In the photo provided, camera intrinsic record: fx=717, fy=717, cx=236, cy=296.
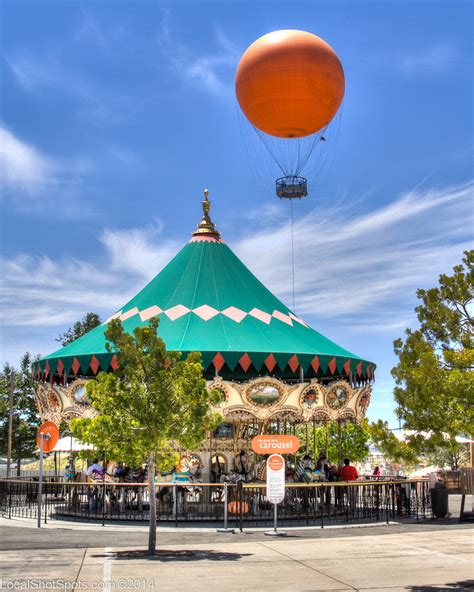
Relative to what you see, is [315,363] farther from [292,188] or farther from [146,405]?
[146,405]

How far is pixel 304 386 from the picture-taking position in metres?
23.3

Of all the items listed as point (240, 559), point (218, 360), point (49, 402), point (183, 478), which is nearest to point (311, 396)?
point (218, 360)

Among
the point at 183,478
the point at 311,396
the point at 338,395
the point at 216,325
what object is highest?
the point at 216,325

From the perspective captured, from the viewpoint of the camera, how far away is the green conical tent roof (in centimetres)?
2356

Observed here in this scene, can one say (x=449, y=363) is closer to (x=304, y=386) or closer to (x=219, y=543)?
(x=219, y=543)

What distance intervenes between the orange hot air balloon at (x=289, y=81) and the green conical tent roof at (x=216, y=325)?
303 inches

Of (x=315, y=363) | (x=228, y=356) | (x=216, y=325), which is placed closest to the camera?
(x=228, y=356)

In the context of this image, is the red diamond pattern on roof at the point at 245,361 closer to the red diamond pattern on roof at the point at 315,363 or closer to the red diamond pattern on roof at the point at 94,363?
the red diamond pattern on roof at the point at 315,363

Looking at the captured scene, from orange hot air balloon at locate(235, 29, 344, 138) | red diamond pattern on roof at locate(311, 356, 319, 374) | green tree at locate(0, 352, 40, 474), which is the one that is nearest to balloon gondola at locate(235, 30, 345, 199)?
orange hot air balloon at locate(235, 29, 344, 138)

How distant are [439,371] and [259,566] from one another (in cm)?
455

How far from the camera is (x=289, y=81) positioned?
58.7 feet

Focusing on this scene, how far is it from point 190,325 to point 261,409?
13.1ft

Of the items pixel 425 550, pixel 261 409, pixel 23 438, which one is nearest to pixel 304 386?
pixel 261 409

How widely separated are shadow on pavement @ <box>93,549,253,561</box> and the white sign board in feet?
12.0
